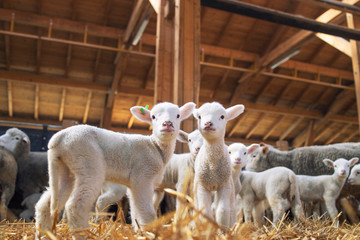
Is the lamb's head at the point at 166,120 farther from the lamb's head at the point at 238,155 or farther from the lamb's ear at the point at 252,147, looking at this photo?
the lamb's ear at the point at 252,147

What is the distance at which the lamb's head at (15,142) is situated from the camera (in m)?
4.61

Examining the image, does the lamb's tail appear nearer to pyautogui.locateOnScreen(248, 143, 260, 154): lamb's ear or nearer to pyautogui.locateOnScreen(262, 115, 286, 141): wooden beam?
pyautogui.locateOnScreen(248, 143, 260, 154): lamb's ear

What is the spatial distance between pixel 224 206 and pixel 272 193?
171cm

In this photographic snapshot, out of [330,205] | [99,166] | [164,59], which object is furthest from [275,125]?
[99,166]

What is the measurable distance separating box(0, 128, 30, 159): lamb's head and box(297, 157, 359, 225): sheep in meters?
3.99

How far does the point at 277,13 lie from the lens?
A: 404 centimetres

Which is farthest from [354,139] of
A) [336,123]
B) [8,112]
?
[8,112]

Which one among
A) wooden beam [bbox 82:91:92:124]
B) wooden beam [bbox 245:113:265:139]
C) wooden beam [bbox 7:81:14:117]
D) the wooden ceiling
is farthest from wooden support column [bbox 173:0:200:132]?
wooden beam [bbox 245:113:265:139]

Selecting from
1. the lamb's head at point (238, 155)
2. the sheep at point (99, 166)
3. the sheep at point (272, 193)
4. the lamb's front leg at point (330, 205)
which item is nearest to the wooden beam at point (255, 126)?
the lamb's front leg at point (330, 205)

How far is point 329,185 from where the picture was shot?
4.42 metres

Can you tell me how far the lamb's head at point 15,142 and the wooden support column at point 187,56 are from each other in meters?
2.48

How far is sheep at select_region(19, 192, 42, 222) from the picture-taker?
13.7ft

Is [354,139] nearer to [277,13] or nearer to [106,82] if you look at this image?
[106,82]

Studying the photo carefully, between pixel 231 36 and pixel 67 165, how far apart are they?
870 cm
